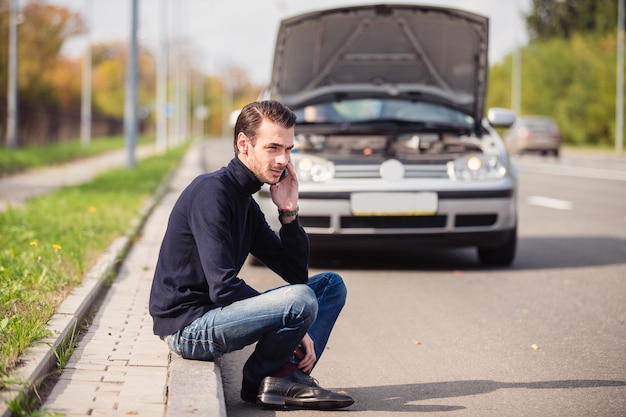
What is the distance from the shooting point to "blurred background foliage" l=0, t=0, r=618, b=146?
51.3 meters

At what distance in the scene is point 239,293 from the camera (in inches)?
176

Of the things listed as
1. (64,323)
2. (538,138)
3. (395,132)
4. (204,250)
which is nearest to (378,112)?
(395,132)

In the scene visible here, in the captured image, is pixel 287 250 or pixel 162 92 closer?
pixel 287 250

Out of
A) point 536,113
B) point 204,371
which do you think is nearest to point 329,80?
point 204,371

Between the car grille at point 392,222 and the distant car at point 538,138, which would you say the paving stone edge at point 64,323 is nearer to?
the car grille at point 392,222

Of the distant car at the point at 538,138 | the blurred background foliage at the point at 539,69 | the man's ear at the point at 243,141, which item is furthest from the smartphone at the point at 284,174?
the distant car at the point at 538,138

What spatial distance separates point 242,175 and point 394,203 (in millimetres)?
4121

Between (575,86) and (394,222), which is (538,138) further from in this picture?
(394,222)

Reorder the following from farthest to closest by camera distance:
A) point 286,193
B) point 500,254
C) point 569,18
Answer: point 569,18 → point 500,254 → point 286,193

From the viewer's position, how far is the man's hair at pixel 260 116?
14.8ft

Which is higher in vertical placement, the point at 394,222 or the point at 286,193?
the point at 286,193

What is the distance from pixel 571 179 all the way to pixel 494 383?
18870mm

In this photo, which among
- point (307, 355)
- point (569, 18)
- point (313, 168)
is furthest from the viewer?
point (569, 18)

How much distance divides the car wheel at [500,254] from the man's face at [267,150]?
15.9 ft
